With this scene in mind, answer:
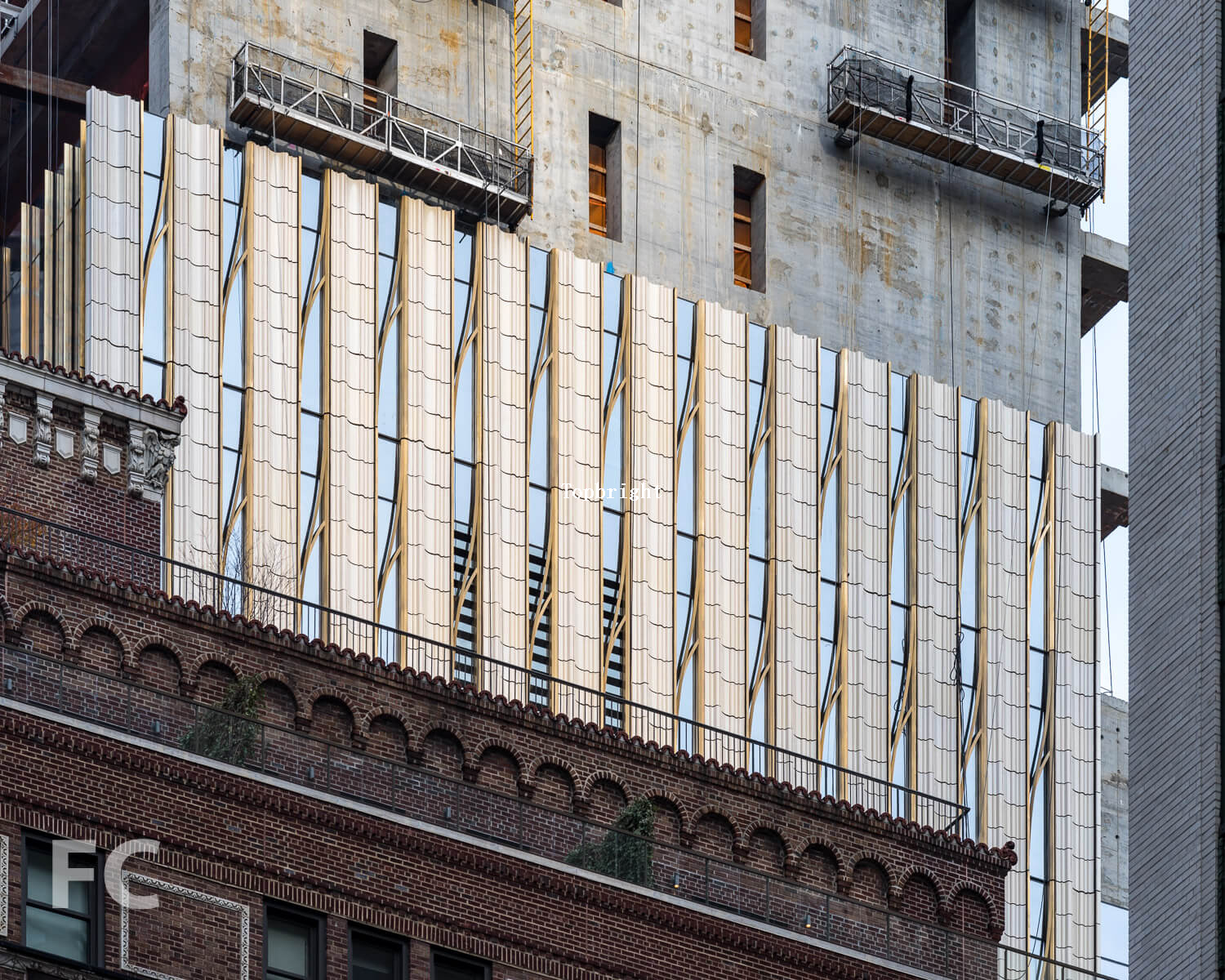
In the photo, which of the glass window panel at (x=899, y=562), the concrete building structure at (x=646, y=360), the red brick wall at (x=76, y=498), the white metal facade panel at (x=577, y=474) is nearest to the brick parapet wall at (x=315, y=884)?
the red brick wall at (x=76, y=498)

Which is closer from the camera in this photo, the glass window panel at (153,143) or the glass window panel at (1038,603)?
the glass window panel at (153,143)

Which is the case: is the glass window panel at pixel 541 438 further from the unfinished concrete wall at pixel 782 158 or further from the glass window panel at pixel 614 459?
the unfinished concrete wall at pixel 782 158

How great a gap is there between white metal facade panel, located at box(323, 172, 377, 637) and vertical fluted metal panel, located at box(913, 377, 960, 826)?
587 inches

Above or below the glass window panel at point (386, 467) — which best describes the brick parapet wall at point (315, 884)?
below

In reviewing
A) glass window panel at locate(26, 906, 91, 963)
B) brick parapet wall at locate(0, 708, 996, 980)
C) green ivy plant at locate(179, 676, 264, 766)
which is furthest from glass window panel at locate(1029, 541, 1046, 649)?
glass window panel at locate(26, 906, 91, 963)

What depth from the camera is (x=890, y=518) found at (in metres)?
100

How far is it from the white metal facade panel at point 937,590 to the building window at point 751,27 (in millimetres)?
10041

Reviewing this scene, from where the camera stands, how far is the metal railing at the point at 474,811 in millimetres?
57688

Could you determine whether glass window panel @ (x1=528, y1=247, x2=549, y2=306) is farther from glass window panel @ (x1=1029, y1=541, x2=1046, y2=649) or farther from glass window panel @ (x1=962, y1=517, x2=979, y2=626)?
glass window panel @ (x1=1029, y1=541, x2=1046, y2=649)

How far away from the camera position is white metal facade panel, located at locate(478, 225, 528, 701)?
91.8m

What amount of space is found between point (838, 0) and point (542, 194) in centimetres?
1263

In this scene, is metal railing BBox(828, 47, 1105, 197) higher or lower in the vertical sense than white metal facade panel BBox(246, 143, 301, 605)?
higher

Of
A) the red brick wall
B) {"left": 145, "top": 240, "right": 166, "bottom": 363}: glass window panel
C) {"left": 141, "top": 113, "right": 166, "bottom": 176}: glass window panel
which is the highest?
{"left": 141, "top": 113, "right": 166, "bottom": 176}: glass window panel

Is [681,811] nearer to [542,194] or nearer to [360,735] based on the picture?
[360,735]
